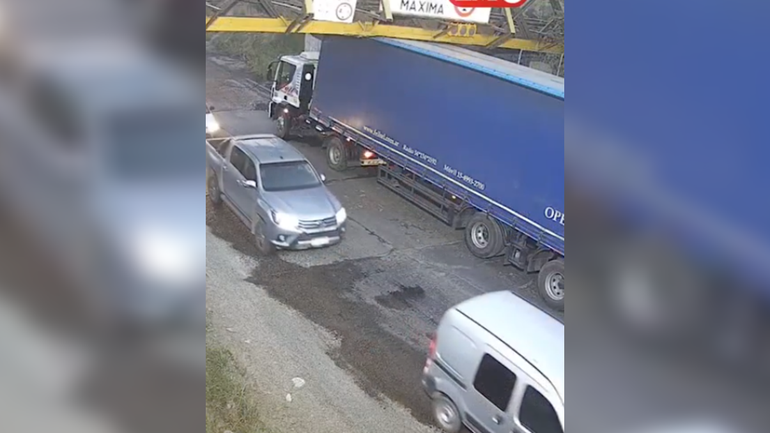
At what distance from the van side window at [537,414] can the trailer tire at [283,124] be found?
14.1ft

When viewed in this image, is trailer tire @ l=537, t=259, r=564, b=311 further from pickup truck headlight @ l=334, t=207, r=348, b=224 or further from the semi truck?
pickup truck headlight @ l=334, t=207, r=348, b=224

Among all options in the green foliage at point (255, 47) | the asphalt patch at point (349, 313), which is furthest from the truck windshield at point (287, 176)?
the green foliage at point (255, 47)

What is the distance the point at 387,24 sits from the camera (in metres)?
4.74

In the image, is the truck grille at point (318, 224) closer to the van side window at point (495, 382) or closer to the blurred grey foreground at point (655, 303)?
the van side window at point (495, 382)

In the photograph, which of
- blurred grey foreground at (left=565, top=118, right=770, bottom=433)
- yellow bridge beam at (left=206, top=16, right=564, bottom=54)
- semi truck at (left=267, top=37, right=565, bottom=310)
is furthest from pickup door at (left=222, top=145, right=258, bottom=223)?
blurred grey foreground at (left=565, top=118, right=770, bottom=433)

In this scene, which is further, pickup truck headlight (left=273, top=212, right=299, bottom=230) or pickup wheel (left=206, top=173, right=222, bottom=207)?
pickup wheel (left=206, top=173, right=222, bottom=207)

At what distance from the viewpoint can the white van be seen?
2.60 m

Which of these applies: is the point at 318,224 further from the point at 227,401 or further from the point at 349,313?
the point at 227,401

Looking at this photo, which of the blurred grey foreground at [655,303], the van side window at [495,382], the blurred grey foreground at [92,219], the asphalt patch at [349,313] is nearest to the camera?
the blurred grey foreground at [92,219]

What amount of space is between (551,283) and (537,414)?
5.22 feet

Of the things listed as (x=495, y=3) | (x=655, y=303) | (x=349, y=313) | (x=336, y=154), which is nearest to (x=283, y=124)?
(x=336, y=154)

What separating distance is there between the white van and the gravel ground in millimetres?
255

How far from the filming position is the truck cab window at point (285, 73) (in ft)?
21.2

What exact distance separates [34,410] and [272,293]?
126 inches
